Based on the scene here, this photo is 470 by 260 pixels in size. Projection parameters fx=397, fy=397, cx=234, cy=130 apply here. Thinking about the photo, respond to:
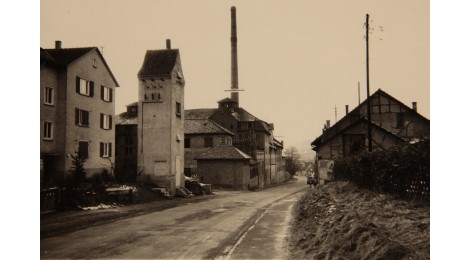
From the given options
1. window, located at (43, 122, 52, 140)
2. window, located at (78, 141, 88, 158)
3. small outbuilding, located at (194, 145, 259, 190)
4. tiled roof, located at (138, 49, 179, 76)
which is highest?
tiled roof, located at (138, 49, 179, 76)

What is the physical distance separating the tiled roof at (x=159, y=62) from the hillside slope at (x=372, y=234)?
2266 cm

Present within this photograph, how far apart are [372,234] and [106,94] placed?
27442 mm

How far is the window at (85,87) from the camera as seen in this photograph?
91.7 ft

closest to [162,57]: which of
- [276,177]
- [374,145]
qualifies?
[374,145]

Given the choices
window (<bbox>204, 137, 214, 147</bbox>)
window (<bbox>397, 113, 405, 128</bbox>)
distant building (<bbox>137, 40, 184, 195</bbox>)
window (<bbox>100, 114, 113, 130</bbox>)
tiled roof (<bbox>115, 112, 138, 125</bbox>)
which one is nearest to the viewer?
window (<bbox>100, 114, 113, 130</bbox>)

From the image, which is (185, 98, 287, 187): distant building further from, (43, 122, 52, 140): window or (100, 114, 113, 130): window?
(43, 122, 52, 140): window

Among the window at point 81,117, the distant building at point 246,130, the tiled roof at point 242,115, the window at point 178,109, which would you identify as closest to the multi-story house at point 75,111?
the window at point 81,117

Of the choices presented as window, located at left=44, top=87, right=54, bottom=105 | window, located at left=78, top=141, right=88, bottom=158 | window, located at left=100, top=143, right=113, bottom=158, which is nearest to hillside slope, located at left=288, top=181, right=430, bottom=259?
window, located at left=44, top=87, right=54, bottom=105

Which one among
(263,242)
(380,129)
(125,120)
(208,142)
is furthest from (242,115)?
(263,242)

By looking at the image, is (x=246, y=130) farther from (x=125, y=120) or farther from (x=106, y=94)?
(x=106, y=94)

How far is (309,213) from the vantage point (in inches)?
709

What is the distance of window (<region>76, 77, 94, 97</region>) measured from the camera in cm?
2795

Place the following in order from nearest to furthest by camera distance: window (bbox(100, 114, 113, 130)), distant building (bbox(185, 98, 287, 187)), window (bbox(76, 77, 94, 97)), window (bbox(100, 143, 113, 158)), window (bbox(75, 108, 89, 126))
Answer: window (bbox(76, 77, 94, 97)) < window (bbox(75, 108, 89, 126)) < window (bbox(100, 143, 113, 158)) < window (bbox(100, 114, 113, 130)) < distant building (bbox(185, 98, 287, 187))
